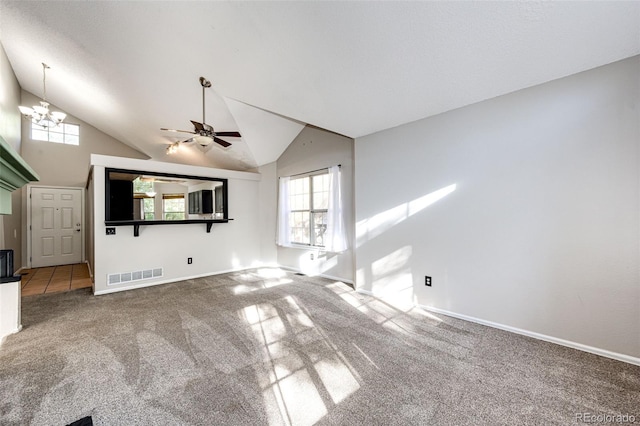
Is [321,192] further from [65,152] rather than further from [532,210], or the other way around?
[65,152]

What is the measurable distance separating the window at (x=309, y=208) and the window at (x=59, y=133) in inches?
229

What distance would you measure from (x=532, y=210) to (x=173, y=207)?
520cm

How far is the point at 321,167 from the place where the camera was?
4.67m

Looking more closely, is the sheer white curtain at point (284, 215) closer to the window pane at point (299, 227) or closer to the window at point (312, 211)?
the window at point (312, 211)

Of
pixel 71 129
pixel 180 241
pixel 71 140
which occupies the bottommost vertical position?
pixel 180 241

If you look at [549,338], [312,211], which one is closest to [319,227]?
[312,211]

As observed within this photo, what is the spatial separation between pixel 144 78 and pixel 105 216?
7.33 ft

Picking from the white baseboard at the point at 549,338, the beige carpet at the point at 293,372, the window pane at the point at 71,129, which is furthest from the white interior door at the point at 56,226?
the white baseboard at the point at 549,338

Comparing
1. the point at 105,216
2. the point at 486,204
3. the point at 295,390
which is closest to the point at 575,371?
the point at 486,204

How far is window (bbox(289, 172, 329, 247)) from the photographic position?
476 centimetres

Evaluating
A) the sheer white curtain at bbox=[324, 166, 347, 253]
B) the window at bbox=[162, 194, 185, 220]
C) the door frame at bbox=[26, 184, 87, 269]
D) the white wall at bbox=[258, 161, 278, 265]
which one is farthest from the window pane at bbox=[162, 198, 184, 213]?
the door frame at bbox=[26, 184, 87, 269]

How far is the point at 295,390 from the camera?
5.49 feet

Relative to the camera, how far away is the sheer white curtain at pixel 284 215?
16.9 ft

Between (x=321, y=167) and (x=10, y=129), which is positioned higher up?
(x=10, y=129)
